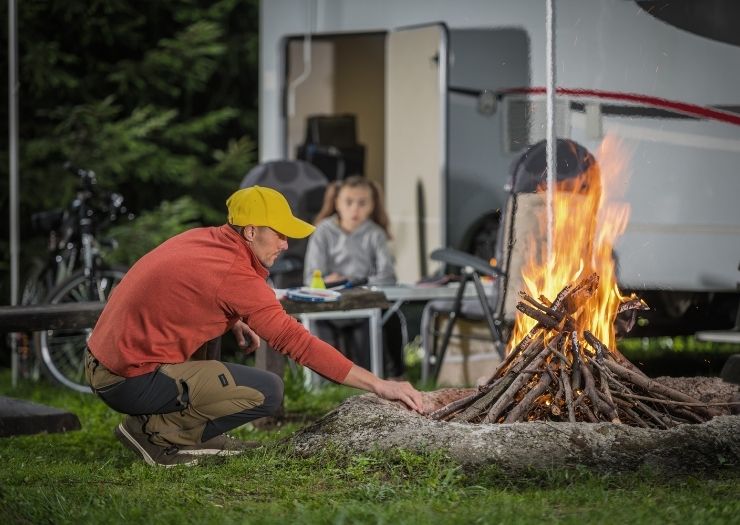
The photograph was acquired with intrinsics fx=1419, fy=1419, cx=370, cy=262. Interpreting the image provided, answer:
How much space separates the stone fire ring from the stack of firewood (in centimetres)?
18

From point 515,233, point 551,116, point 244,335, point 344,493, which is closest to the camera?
point 344,493

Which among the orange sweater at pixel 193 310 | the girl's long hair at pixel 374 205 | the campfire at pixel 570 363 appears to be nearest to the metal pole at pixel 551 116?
the campfire at pixel 570 363

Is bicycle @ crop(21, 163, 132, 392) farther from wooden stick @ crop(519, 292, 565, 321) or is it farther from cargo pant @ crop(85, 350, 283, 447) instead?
wooden stick @ crop(519, 292, 565, 321)

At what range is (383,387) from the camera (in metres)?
4.84

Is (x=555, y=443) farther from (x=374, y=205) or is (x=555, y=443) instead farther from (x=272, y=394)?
(x=374, y=205)

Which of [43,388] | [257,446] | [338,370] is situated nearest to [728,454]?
[338,370]

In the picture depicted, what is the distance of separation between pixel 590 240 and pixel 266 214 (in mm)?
1437

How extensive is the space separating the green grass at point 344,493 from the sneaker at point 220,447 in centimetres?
11

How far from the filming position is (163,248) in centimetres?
509

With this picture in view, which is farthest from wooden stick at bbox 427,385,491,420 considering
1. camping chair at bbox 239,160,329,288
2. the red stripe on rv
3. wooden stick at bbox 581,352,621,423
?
camping chair at bbox 239,160,329,288

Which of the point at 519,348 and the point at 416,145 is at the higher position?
the point at 416,145

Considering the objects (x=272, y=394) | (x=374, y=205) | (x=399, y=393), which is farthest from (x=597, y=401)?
(x=374, y=205)

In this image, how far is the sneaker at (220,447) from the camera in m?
5.19

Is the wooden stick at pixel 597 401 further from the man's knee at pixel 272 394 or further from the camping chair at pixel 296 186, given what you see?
the camping chair at pixel 296 186
